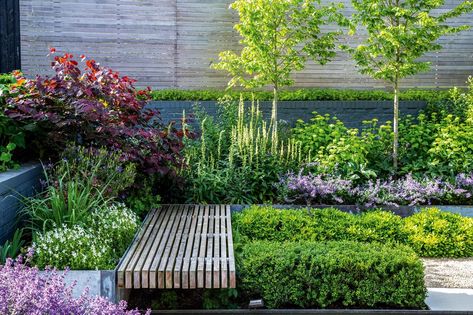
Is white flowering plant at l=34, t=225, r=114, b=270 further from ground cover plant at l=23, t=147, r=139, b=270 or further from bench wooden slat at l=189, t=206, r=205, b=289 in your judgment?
bench wooden slat at l=189, t=206, r=205, b=289

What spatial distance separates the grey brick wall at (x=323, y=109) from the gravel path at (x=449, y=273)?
3.92 metres

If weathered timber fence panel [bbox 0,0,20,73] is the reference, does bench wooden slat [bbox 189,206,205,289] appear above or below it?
below

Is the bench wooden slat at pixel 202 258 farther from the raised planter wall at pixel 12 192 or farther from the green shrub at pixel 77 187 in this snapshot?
the raised planter wall at pixel 12 192

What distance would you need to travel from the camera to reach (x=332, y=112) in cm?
942

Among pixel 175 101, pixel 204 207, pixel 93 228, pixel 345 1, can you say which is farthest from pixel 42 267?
pixel 345 1

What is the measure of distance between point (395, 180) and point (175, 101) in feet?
11.7

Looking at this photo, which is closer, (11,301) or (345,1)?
(11,301)

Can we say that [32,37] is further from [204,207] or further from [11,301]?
[11,301]

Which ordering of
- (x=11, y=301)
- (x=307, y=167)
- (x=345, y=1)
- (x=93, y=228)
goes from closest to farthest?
(x=11, y=301)
(x=93, y=228)
(x=307, y=167)
(x=345, y=1)

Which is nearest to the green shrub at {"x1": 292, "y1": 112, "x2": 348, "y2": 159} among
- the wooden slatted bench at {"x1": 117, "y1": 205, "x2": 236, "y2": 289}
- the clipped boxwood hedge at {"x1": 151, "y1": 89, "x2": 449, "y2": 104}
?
the clipped boxwood hedge at {"x1": 151, "y1": 89, "x2": 449, "y2": 104}

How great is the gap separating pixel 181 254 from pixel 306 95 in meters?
5.77

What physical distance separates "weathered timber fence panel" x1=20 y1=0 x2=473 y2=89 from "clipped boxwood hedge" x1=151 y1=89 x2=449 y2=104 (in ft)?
1.57

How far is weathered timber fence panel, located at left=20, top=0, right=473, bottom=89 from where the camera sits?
9.71m

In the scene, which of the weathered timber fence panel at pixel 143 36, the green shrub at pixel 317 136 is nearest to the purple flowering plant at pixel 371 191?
the green shrub at pixel 317 136
